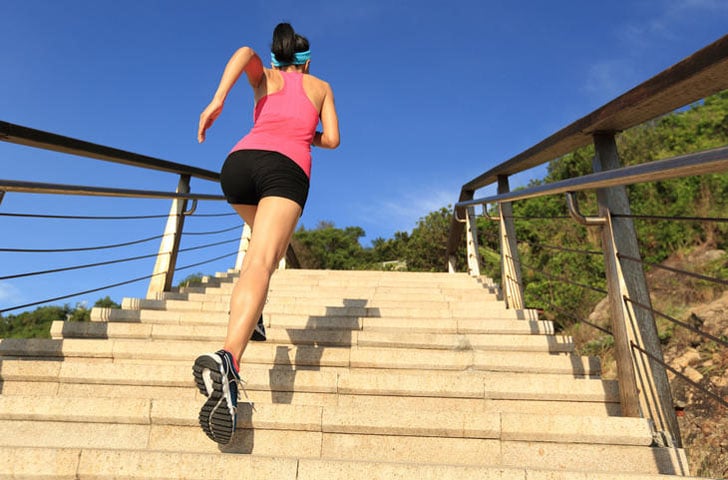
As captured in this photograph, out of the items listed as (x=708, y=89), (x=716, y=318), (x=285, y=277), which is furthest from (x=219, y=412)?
(x=716, y=318)

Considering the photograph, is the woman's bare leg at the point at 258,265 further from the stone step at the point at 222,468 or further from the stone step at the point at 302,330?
the stone step at the point at 302,330

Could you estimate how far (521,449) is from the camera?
2.13m

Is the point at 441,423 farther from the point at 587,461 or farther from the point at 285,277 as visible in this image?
the point at 285,277

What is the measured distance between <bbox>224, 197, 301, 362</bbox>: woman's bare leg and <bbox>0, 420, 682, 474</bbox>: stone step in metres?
0.46

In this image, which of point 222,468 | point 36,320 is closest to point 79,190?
point 222,468

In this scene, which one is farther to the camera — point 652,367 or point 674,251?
point 674,251

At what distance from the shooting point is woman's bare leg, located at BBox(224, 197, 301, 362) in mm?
1993

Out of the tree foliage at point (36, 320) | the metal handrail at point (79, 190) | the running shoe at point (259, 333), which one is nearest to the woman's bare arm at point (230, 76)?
the metal handrail at point (79, 190)

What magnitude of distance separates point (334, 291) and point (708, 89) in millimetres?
3746

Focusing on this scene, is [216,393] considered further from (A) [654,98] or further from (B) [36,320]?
(B) [36,320]

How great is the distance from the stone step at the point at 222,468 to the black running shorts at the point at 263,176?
1.08m

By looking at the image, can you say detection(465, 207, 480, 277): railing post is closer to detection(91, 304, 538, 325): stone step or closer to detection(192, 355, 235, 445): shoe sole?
detection(91, 304, 538, 325): stone step

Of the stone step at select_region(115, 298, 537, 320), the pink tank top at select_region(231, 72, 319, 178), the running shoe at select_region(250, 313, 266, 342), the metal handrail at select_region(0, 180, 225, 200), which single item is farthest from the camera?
the stone step at select_region(115, 298, 537, 320)

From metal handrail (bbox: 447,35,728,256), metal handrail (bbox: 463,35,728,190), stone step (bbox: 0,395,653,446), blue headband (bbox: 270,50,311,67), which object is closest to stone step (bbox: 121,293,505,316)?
Result: metal handrail (bbox: 447,35,728,256)
